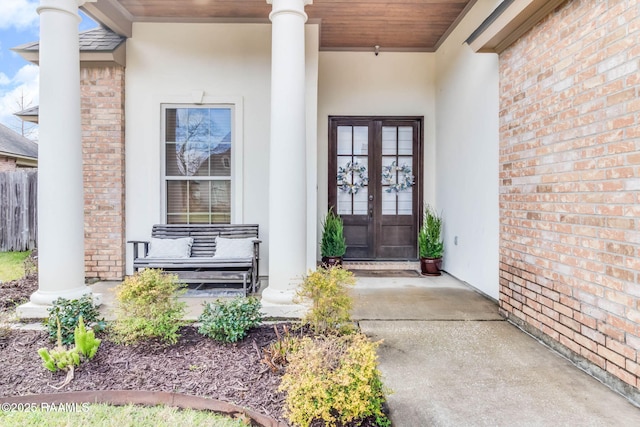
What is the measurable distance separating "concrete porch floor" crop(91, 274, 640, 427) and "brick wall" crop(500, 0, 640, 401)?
207mm

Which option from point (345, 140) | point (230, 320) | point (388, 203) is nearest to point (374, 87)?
point (345, 140)

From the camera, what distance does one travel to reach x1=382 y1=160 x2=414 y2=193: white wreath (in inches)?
266

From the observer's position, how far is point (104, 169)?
17.7 ft

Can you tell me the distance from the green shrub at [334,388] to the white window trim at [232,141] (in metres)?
3.72

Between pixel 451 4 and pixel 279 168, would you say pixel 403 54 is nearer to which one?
pixel 451 4

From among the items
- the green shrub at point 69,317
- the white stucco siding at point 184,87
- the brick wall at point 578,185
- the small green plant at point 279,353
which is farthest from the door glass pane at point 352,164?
the green shrub at point 69,317

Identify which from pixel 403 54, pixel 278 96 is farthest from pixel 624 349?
pixel 403 54

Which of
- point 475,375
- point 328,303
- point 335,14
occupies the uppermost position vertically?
point 335,14

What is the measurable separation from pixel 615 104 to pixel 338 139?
15.2ft

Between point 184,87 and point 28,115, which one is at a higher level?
point 184,87

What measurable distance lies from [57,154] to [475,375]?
4.30 m

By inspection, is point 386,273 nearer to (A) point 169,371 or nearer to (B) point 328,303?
(B) point 328,303

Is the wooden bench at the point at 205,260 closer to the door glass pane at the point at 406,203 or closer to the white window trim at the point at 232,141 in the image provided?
the white window trim at the point at 232,141

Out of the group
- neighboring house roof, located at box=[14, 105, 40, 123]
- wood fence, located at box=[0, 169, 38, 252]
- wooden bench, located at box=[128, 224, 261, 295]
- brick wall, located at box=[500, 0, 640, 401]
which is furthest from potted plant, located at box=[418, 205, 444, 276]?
wood fence, located at box=[0, 169, 38, 252]
